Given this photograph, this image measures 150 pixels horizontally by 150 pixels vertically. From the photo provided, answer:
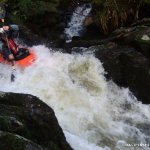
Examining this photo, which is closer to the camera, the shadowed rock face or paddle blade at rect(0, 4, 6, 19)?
the shadowed rock face

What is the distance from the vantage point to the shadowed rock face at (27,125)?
4.80m

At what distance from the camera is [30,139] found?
508 cm

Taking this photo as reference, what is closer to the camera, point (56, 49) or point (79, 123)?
point (79, 123)

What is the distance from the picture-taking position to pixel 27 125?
5316 mm

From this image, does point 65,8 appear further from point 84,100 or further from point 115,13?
point 84,100

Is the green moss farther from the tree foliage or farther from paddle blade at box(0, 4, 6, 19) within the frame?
the tree foliage

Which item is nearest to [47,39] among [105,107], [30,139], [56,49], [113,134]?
[56,49]

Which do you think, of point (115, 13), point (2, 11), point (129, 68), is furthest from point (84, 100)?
point (2, 11)

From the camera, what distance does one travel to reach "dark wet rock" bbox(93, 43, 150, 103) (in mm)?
8055

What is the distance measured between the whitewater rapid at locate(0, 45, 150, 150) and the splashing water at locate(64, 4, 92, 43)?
1473mm

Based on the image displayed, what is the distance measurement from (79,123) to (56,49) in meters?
2.82

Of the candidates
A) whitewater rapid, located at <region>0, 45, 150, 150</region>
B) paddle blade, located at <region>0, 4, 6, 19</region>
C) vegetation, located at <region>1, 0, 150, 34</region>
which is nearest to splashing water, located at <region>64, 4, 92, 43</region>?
vegetation, located at <region>1, 0, 150, 34</region>

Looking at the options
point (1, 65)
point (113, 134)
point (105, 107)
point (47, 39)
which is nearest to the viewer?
point (113, 134)

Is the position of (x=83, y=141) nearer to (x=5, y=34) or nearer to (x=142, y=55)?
(x=142, y=55)
